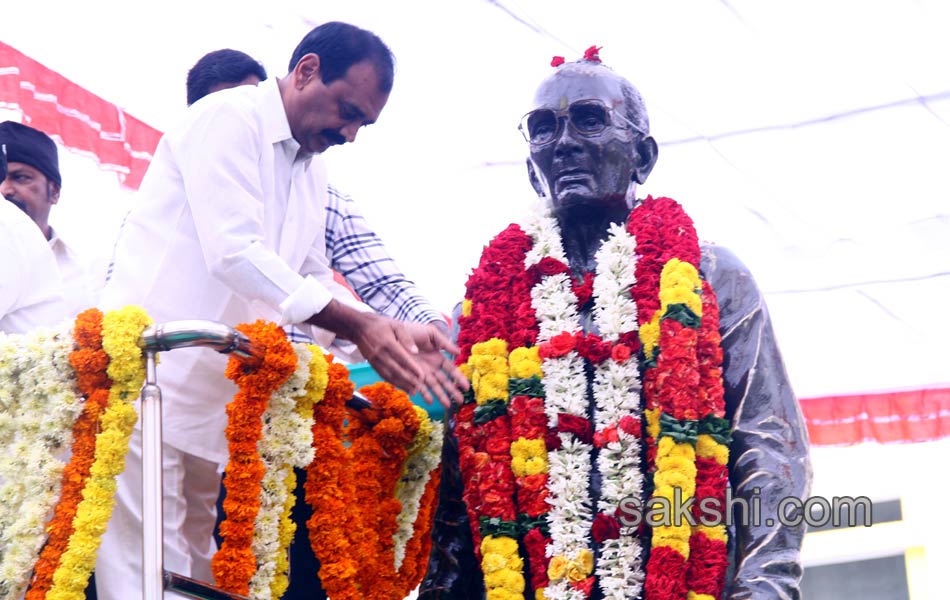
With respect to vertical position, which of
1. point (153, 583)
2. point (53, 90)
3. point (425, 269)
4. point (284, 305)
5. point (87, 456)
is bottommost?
point (153, 583)

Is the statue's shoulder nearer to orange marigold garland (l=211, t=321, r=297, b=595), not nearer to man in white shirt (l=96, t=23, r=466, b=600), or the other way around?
man in white shirt (l=96, t=23, r=466, b=600)

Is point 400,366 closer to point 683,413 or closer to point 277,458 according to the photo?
point 277,458

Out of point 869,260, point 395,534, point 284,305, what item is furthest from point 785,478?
point 869,260

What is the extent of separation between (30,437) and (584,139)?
1.54m

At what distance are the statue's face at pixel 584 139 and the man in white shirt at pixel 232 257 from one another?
17.6 inches

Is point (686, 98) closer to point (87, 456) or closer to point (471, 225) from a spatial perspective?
point (471, 225)

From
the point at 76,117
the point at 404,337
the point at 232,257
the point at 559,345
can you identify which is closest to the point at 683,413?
the point at 559,345

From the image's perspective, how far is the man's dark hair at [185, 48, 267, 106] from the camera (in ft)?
14.7

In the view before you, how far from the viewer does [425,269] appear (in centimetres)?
834

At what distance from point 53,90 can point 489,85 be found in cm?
262

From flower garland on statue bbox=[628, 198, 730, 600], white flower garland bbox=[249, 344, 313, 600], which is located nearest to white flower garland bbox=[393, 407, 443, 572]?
white flower garland bbox=[249, 344, 313, 600]

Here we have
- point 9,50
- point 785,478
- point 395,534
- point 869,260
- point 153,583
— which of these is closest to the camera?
point 153,583

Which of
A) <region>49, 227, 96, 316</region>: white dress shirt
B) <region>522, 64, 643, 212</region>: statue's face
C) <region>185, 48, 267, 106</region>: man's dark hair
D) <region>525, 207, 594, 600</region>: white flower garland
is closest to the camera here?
<region>525, 207, 594, 600</region>: white flower garland

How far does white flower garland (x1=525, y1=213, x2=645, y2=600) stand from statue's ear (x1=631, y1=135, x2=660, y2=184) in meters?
0.17
